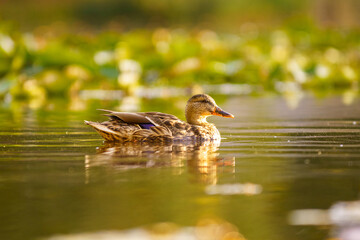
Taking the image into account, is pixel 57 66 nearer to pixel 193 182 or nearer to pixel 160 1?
pixel 193 182

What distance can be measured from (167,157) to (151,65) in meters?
11.0

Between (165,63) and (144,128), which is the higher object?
(165,63)

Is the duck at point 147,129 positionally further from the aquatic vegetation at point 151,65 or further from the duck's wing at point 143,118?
the aquatic vegetation at point 151,65

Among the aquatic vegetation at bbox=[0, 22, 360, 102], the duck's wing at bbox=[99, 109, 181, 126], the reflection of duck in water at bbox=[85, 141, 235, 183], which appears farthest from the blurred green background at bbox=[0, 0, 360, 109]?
the reflection of duck in water at bbox=[85, 141, 235, 183]

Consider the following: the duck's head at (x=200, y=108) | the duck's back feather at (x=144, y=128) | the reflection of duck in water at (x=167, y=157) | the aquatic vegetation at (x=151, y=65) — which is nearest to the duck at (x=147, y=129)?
the duck's back feather at (x=144, y=128)

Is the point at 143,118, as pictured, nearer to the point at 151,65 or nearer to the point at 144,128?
the point at 144,128

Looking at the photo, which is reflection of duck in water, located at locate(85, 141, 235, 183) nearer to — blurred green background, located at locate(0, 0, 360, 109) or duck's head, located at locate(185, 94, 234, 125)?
duck's head, located at locate(185, 94, 234, 125)

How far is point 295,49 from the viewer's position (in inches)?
917

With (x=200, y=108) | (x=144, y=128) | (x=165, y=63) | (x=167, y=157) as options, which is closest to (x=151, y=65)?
(x=165, y=63)

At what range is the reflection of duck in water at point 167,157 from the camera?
6.81 meters

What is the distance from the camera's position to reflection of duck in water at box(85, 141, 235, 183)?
6808 millimetres

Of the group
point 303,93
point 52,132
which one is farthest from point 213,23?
point 52,132

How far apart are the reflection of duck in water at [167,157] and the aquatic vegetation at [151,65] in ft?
23.9

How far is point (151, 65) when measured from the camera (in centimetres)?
1842
